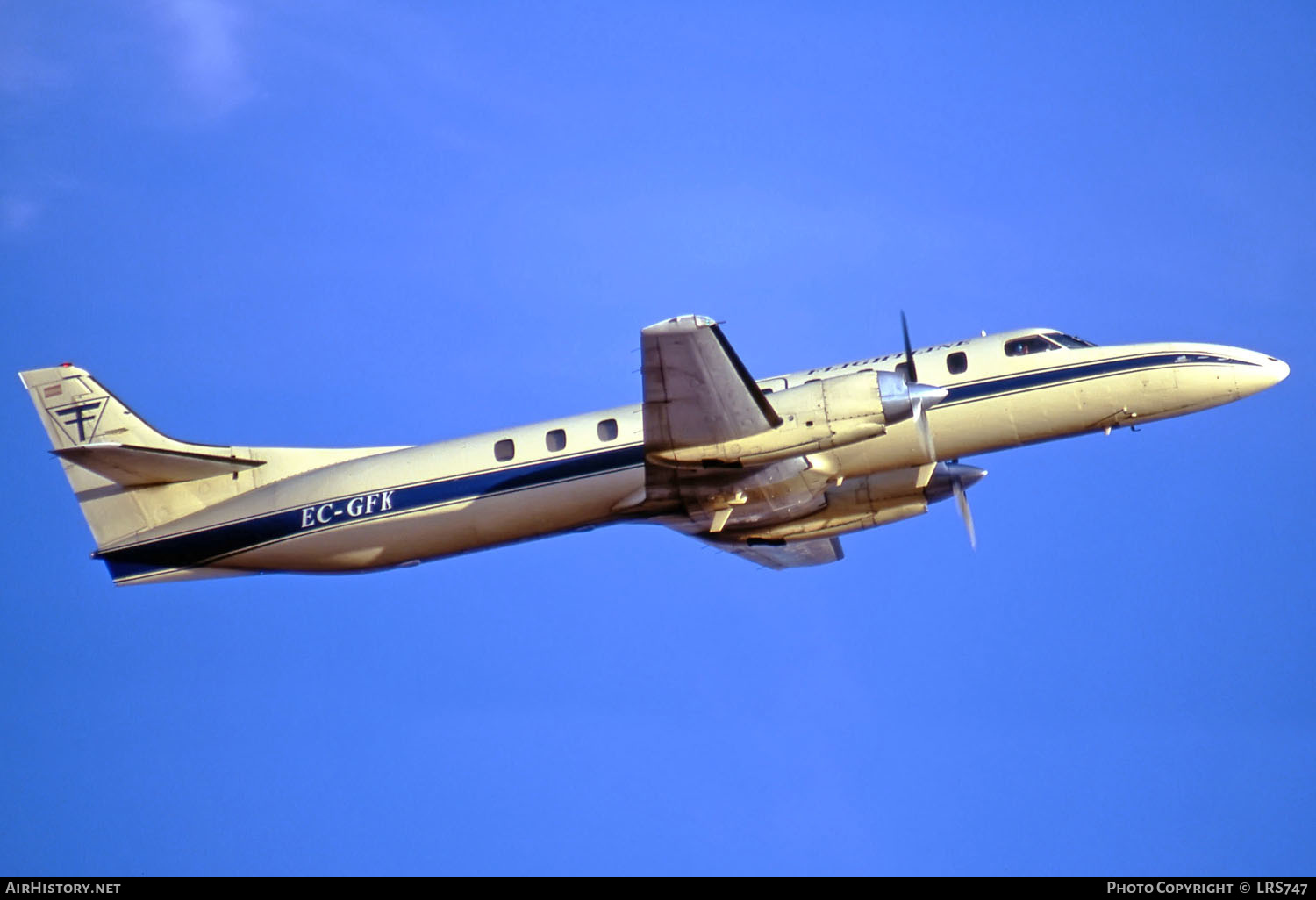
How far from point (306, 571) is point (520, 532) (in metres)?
4.23

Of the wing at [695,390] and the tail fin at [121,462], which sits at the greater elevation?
the tail fin at [121,462]

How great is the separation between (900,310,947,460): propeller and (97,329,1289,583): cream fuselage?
0.19 metres

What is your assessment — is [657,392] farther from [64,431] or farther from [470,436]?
[64,431]

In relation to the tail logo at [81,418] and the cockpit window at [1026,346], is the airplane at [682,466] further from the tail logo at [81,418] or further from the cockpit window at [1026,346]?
the tail logo at [81,418]

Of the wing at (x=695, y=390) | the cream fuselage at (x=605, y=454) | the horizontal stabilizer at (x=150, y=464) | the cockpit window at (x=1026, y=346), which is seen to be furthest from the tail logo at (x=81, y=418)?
the cockpit window at (x=1026, y=346)

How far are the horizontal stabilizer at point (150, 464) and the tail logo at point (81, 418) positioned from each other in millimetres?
1258

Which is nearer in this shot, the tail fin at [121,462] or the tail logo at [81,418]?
the tail fin at [121,462]

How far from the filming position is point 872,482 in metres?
24.5

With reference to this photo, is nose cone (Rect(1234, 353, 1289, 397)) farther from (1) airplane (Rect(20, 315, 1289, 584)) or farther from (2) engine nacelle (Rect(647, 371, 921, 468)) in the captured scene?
(2) engine nacelle (Rect(647, 371, 921, 468))

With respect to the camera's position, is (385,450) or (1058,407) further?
(385,450)

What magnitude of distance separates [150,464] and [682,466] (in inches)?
405

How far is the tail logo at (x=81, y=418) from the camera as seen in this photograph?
26516 mm
